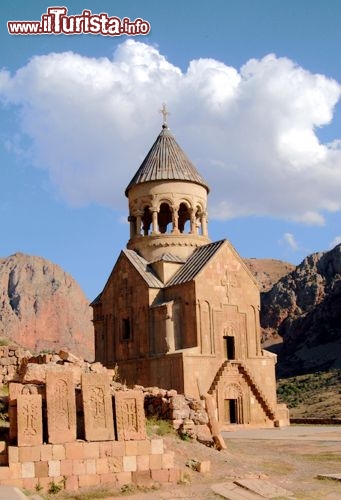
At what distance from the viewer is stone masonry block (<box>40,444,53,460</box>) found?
846 centimetres

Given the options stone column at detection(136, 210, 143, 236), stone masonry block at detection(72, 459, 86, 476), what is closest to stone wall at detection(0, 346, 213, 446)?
stone masonry block at detection(72, 459, 86, 476)

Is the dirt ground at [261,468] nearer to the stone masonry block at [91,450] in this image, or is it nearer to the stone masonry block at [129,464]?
the stone masonry block at [129,464]

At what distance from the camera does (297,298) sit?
7056 centimetres

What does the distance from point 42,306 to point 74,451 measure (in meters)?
74.4

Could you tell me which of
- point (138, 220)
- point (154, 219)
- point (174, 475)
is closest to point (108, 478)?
point (174, 475)

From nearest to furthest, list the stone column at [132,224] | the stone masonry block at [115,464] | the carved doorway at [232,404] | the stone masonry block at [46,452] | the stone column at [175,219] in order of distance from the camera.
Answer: the stone masonry block at [46,452] → the stone masonry block at [115,464] → the carved doorway at [232,404] → the stone column at [175,219] → the stone column at [132,224]

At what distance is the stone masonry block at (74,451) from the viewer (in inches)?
339

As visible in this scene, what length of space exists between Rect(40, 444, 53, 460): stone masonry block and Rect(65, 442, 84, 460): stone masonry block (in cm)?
22

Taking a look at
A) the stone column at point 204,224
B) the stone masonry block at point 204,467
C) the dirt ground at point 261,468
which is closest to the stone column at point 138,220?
the stone column at point 204,224

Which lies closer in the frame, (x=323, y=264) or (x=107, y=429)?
(x=107, y=429)

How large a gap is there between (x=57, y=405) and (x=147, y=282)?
1396cm

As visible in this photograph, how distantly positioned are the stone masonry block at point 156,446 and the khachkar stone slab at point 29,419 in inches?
63.8

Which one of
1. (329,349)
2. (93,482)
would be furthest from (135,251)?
(329,349)

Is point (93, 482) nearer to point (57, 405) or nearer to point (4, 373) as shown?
point (57, 405)
